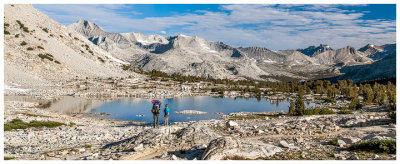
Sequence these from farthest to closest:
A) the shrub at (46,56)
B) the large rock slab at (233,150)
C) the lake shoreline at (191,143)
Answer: the shrub at (46,56) < the lake shoreline at (191,143) < the large rock slab at (233,150)

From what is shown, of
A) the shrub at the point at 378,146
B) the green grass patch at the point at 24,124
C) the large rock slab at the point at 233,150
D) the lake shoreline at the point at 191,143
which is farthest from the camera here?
the green grass patch at the point at 24,124

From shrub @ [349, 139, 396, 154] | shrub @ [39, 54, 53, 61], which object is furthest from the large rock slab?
shrub @ [39, 54, 53, 61]

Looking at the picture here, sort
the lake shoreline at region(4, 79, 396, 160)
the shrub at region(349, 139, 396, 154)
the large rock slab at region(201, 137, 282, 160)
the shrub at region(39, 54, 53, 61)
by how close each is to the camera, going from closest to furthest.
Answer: the large rock slab at region(201, 137, 282, 160), the shrub at region(349, 139, 396, 154), the lake shoreline at region(4, 79, 396, 160), the shrub at region(39, 54, 53, 61)

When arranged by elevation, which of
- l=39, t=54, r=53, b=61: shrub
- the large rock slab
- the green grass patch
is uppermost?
l=39, t=54, r=53, b=61: shrub

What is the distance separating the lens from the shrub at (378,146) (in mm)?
15929

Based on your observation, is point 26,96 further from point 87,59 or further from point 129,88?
point 87,59

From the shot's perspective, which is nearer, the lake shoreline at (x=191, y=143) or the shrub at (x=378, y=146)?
the shrub at (x=378, y=146)

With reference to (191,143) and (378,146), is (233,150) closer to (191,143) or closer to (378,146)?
(191,143)

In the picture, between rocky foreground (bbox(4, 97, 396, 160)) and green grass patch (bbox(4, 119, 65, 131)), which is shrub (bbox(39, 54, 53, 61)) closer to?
green grass patch (bbox(4, 119, 65, 131))

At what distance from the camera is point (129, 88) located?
9838cm

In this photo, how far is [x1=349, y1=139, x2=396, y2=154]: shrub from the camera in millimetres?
15929

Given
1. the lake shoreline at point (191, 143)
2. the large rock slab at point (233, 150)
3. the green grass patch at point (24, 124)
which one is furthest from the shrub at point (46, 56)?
the large rock slab at point (233, 150)

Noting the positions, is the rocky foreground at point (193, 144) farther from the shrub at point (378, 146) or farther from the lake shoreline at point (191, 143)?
the shrub at point (378, 146)

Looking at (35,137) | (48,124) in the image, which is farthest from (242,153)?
(48,124)
